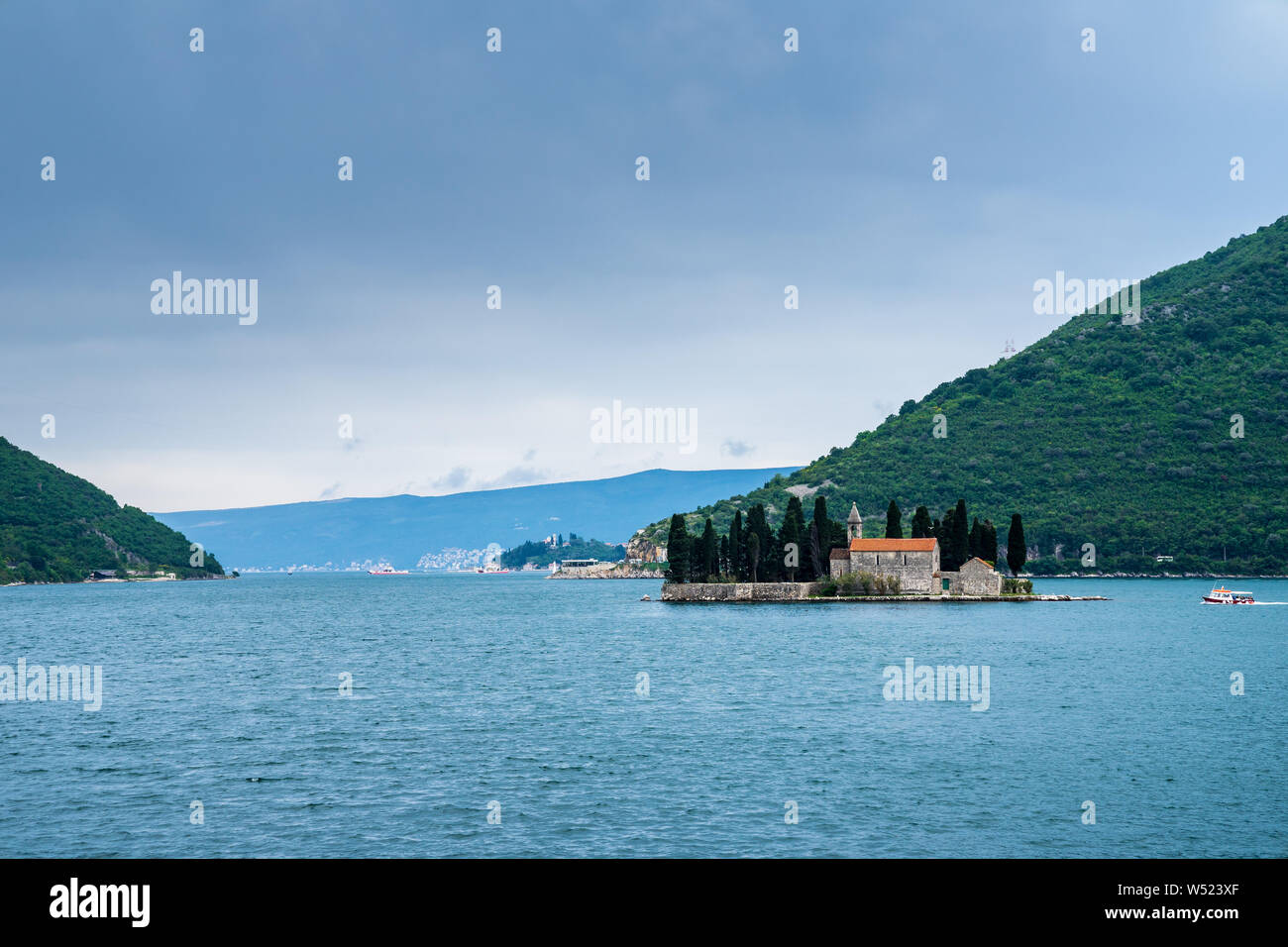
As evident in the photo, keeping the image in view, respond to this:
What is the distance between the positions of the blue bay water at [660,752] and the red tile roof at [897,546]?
1426 inches

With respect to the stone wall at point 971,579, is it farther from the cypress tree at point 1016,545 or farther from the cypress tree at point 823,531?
the cypress tree at point 823,531

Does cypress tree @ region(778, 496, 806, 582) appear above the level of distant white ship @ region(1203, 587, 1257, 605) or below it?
above

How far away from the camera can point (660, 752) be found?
125ft

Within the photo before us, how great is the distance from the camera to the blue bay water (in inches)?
1062

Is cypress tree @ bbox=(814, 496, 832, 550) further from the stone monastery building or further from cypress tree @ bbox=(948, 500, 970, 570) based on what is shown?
cypress tree @ bbox=(948, 500, 970, 570)

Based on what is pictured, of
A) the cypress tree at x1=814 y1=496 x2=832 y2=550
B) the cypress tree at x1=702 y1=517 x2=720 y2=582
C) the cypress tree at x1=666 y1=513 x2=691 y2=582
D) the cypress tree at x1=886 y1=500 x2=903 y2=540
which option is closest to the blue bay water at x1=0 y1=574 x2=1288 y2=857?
the cypress tree at x1=886 y1=500 x2=903 y2=540

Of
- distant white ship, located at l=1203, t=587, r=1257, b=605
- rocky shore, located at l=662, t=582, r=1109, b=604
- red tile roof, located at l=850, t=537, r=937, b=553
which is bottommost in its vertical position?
distant white ship, located at l=1203, t=587, r=1257, b=605

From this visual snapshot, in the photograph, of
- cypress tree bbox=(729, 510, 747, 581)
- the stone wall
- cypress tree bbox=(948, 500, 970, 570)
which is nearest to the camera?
the stone wall

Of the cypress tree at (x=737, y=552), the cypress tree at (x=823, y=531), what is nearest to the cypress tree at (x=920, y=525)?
the cypress tree at (x=823, y=531)

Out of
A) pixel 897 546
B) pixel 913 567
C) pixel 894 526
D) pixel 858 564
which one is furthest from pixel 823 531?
pixel 913 567

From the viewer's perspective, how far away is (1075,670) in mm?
63031

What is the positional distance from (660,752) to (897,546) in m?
88.3

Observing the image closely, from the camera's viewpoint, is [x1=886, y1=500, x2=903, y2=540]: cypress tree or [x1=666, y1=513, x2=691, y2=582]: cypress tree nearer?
[x1=886, y1=500, x2=903, y2=540]: cypress tree

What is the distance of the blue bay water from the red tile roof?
119 ft
